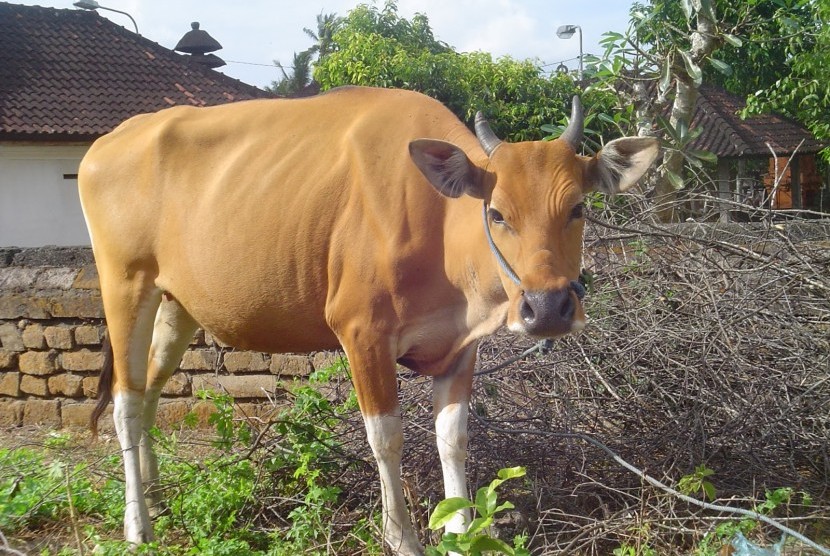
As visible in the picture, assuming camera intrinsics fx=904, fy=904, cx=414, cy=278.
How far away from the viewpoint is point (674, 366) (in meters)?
5.30

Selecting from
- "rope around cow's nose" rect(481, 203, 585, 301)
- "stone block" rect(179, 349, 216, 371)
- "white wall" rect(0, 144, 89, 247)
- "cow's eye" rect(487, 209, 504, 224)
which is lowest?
"white wall" rect(0, 144, 89, 247)

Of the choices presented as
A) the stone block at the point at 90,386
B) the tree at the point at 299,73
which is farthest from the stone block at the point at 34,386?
the tree at the point at 299,73

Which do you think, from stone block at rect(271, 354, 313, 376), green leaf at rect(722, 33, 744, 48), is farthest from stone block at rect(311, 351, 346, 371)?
green leaf at rect(722, 33, 744, 48)

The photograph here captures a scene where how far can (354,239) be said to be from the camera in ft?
13.6

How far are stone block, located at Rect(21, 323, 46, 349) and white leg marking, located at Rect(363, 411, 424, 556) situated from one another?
171 inches

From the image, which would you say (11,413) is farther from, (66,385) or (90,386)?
(90,386)

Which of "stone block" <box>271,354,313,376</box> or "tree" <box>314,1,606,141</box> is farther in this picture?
"tree" <box>314,1,606,141</box>

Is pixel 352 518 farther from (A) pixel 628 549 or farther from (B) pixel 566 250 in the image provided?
(B) pixel 566 250

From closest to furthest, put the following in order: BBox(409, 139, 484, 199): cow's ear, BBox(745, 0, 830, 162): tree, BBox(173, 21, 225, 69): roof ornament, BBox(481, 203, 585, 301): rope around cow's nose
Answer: BBox(481, 203, 585, 301): rope around cow's nose → BBox(409, 139, 484, 199): cow's ear → BBox(745, 0, 830, 162): tree → BBox(173, 21, 225, 69): roof ornament

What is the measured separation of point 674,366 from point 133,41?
20.3 meters

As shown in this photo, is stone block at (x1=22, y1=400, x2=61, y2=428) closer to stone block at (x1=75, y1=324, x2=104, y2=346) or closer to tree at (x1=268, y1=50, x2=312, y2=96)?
stone block at (x1=75, y1=324, x2=104, y2=346)

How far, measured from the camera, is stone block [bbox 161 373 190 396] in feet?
23.7

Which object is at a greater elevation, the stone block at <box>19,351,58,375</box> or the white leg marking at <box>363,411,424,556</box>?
the white leg marking at <box>363,411,424,556</box>

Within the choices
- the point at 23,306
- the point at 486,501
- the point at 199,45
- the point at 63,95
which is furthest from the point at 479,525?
the point at 199,45
